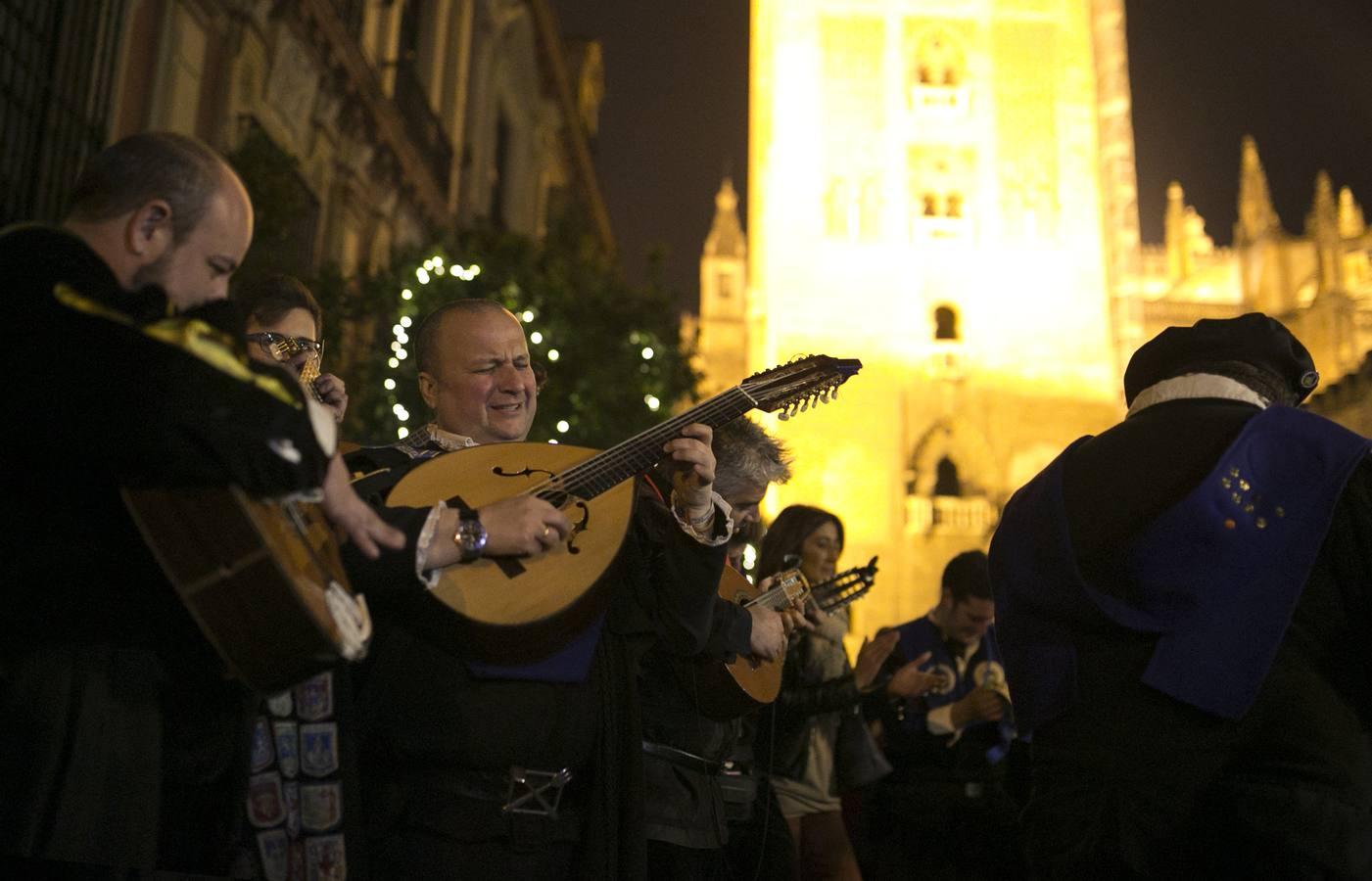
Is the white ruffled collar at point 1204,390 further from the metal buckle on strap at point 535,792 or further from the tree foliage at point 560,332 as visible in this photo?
the tree foliage at point 560,332

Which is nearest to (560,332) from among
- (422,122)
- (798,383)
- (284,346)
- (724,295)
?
(422,122)

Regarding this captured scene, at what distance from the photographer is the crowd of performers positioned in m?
2.08

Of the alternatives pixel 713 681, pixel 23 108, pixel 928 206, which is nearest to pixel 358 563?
pixel 713 681

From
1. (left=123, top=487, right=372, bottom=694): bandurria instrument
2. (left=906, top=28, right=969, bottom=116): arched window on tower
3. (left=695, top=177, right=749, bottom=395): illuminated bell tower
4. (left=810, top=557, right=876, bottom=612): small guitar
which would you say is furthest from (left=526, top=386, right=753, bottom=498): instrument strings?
(left=695, top=177, right=749, bottom=395): illuminated bell tower

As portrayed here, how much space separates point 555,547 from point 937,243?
3111 cm

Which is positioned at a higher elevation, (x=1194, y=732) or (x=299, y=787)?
(x=1194, y=732)

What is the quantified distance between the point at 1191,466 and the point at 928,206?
31.1 meters

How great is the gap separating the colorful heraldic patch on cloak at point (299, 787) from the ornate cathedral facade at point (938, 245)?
2762 centimetres

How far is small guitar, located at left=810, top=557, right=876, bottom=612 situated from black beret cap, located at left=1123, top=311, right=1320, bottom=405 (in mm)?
1772

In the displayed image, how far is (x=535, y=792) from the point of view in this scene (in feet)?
9.39

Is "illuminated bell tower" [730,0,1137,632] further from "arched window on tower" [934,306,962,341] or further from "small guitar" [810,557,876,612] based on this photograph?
"small guitar" [810,557,876,612]

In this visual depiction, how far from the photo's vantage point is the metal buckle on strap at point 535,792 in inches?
112

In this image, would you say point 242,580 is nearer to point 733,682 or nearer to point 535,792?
point 535,792

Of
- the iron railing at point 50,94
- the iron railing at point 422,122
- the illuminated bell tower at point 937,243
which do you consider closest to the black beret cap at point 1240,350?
the iron railing at point 50,94
